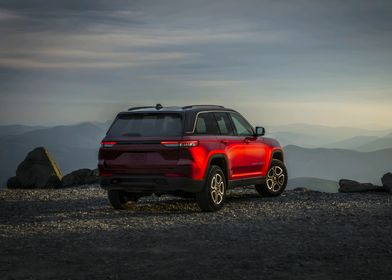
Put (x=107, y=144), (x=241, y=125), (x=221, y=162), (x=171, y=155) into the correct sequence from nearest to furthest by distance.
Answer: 1. (x=171, y=155)
2. (x=107, y=144)
3. (x=221, y=162)
4. (x=241, y=125)

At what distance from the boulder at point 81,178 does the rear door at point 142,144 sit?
10.1 meters

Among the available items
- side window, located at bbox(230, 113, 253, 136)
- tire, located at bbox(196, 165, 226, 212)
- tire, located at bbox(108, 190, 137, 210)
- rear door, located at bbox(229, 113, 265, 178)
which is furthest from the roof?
tire, located at bbox(108, 190, 137, 210)

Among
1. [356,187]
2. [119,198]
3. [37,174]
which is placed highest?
[37,174]

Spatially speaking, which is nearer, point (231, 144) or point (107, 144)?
point (107, 144)

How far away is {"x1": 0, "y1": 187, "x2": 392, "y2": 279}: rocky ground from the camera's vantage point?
7.12 m

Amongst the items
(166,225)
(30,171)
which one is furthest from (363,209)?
(30,171)

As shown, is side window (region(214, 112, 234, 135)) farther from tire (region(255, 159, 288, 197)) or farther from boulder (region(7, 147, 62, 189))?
boulder (region(7, 147, 62, 189))

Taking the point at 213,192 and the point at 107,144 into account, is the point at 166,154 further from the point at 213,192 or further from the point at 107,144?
the point at 213,192

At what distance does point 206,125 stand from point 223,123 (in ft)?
2.60

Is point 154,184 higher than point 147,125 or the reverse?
the reverse

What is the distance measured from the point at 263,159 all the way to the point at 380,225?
14.3ft

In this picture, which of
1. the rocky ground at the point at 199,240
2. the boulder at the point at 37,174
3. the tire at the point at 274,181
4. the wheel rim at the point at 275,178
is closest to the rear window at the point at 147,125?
the rocky ground at the point at 199,240

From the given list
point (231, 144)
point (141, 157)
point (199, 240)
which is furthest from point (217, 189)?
point (199, 240)

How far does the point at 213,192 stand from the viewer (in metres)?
12.4
